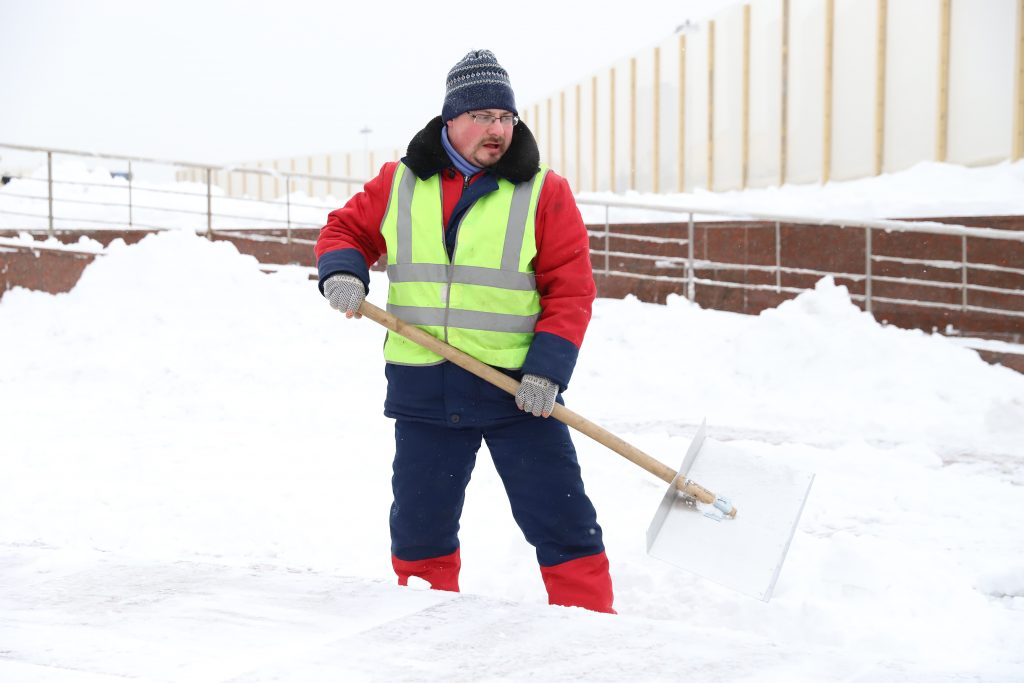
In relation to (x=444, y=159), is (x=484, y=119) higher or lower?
higher

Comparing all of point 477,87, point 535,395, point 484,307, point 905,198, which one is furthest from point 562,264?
point 905,198

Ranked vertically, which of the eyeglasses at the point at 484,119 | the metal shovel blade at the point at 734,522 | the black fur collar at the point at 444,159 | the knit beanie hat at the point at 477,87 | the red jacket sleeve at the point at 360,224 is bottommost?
the metal shovel blade at the point at 734,522

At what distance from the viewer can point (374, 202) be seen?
2.98 meters

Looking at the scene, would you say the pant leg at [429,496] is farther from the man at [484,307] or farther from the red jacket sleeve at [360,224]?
the red jacket sleeve at [360,224]

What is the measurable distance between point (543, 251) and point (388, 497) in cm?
208

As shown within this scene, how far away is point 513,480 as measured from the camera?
2.88 m

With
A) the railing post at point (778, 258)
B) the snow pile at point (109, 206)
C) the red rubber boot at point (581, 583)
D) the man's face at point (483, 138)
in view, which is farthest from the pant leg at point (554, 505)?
the snow pile at point (109, 206)

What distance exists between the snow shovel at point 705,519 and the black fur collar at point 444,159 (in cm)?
44

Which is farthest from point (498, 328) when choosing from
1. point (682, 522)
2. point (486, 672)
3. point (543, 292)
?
point (486, 672)

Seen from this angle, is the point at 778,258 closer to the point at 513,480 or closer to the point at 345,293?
the point at 513,480

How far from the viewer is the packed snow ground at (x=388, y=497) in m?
1.81

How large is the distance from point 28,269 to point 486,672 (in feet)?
30.5

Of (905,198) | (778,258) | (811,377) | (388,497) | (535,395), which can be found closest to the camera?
(535,395)

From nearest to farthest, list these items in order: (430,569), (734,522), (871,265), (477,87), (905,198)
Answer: (477,87) < (430,569) < (734,522) < (871,265) < (905,198)
